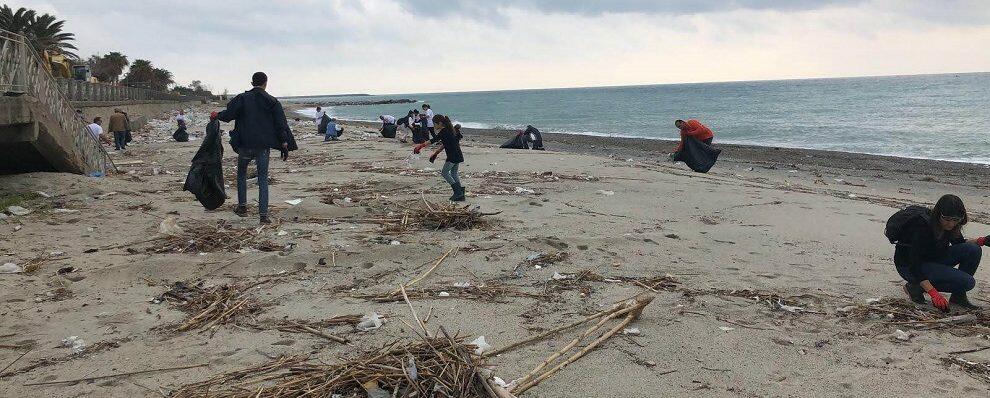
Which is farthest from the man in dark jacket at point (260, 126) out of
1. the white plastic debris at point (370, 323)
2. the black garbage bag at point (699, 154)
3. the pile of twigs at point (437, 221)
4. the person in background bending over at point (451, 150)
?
the black garbage bag at point (699, 154)

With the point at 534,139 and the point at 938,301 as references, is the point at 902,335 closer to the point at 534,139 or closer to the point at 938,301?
the point at 938,301

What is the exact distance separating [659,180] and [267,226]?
707 cm

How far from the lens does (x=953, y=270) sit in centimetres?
446

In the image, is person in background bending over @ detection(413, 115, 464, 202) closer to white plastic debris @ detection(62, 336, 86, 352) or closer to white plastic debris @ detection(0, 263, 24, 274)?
white plastic debris @ detection(0, 263, 24, 274)

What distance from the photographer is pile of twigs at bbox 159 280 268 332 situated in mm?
4043

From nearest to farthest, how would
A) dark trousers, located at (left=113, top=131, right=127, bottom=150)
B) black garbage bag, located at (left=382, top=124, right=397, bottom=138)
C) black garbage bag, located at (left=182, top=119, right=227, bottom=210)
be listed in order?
black garbage bag, located at (left=182, top=119, right=227, bottom=210) < dark trousers, located at (left=113, top=131, right=127, bottom=150) < black garbage bag, located at (left=382, top=124, right=397, bottom=138)

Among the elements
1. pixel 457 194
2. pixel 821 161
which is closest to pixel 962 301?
pixel 457 194

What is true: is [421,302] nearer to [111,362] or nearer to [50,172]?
[111,362]

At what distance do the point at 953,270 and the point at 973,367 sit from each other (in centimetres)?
124

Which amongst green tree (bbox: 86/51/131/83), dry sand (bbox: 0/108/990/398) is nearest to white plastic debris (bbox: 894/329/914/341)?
dry sand (bbox: 0/108/990/398)

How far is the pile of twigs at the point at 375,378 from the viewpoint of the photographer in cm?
294

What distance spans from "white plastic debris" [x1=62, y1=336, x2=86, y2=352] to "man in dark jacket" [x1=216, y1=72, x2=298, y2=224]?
309 centimetres

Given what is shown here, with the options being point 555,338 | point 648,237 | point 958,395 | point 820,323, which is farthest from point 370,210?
point 958,395

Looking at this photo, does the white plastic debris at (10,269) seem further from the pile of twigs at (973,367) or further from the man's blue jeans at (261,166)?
the pile of twigs at (973,367)
